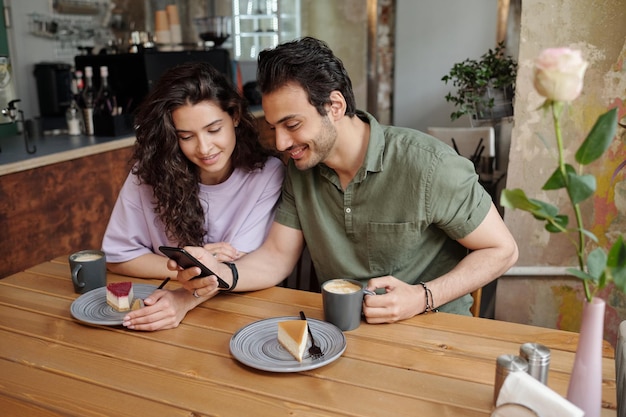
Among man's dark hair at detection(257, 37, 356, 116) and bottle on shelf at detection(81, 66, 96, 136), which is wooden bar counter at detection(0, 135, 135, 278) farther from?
man's dark hair at detection(257, 37, 356, 116)

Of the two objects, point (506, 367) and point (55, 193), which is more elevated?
point (506, 367)

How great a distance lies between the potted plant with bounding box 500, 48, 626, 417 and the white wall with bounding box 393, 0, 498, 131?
404 centimetres

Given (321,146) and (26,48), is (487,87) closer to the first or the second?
(321,146)

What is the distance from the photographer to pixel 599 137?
819mm

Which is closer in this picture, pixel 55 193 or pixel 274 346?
pixel 274 346

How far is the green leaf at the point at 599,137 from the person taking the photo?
81 cm

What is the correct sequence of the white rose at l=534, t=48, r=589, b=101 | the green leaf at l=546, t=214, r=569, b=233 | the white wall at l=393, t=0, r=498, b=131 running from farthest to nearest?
the white wall at l=393, t=0, r=498, b=131 → the green leaf at l=546, t=214, r=569, b=233 → the white rose at l=534, t=48, r=589, b=101

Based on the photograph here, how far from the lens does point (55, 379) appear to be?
118 cm

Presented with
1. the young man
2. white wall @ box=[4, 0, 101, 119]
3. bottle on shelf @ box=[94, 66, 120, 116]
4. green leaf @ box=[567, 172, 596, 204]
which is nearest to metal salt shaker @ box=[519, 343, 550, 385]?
green leaf @ box=[567, 172, 596, 204]

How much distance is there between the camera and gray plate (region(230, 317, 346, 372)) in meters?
1.18

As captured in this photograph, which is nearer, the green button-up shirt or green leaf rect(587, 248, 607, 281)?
green leaf rect(587, 248, 607, 281)

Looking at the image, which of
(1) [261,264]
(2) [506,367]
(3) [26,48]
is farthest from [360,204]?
(3) [26,48]

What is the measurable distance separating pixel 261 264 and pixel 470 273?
542 millimetres

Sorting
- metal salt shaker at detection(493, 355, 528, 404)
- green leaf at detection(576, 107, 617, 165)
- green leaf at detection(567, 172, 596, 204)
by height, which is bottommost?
metal salt shaker at detection(493, 355, 528, 404)
